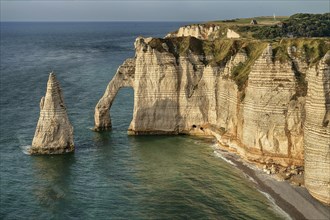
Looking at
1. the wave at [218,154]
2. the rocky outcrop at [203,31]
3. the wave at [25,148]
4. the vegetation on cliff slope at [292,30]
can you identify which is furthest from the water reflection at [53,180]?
the rocky outcrop at [203,31]

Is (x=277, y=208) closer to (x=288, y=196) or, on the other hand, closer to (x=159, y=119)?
(x=288, y=196)

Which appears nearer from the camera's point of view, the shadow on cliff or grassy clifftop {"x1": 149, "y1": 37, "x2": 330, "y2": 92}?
grassy clifftop {"x1": 149, "y1": 37, "x2": 330, "y2": 92}

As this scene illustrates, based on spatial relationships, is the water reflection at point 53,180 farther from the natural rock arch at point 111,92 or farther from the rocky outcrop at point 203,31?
the rocky outcrop at point 203,31

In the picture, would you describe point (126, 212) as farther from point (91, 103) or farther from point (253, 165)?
point (91, 103)

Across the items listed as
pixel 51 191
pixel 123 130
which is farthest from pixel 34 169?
pixel 123 130

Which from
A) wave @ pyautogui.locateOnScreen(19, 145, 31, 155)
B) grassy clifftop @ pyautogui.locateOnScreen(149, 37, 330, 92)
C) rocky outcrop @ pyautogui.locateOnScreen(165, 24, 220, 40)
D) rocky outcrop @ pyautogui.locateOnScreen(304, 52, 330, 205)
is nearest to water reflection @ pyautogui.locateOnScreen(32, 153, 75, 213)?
wave @ pyautogui.locateOnScreen(19, 145, 31, 155)

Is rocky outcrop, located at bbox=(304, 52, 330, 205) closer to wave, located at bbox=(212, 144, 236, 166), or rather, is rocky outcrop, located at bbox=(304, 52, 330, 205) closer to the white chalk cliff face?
the white chalk cliff face

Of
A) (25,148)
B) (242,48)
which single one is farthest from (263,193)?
(25,148)
